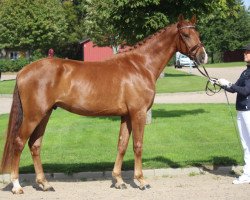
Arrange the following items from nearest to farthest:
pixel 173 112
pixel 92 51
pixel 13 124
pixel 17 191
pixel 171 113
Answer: pixel 17 191
pixel 13 124
pixel 171 113
pixel 173 112
pixel 92 51

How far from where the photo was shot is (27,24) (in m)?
49.1

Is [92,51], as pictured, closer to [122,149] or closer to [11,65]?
[11,65]

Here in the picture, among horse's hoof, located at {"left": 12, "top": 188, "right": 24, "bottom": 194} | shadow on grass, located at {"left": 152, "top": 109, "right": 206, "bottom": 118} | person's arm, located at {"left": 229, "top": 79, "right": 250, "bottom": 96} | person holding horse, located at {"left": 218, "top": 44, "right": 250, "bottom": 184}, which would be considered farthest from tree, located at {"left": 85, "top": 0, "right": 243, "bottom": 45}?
horse's hoof, located at {"left": 12, "top": 188, "right": 24, "bottom": 194}

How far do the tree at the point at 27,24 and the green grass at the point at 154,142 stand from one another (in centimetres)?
3368

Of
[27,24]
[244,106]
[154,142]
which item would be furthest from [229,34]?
[244,106]

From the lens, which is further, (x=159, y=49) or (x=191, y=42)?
(x=159, y=49)

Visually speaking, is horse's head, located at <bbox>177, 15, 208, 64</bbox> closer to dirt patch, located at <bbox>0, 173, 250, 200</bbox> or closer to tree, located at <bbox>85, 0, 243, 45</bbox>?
dirt patch, located at <bbox>0, 173, 250, 200</bbox>

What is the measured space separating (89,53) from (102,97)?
61.0 meters

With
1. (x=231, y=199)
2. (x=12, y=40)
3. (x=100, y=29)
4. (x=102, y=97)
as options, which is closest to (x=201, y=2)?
(x=102, y=97)

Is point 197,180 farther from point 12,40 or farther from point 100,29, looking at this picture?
point 12,40

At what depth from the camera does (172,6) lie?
13.7 m

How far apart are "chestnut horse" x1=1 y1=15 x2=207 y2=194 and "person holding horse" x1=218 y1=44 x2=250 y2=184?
73 cm

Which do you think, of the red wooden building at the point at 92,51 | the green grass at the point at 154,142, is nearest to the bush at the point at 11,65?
the red wooden building at the point at 92,51

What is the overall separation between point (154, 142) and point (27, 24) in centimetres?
3974
